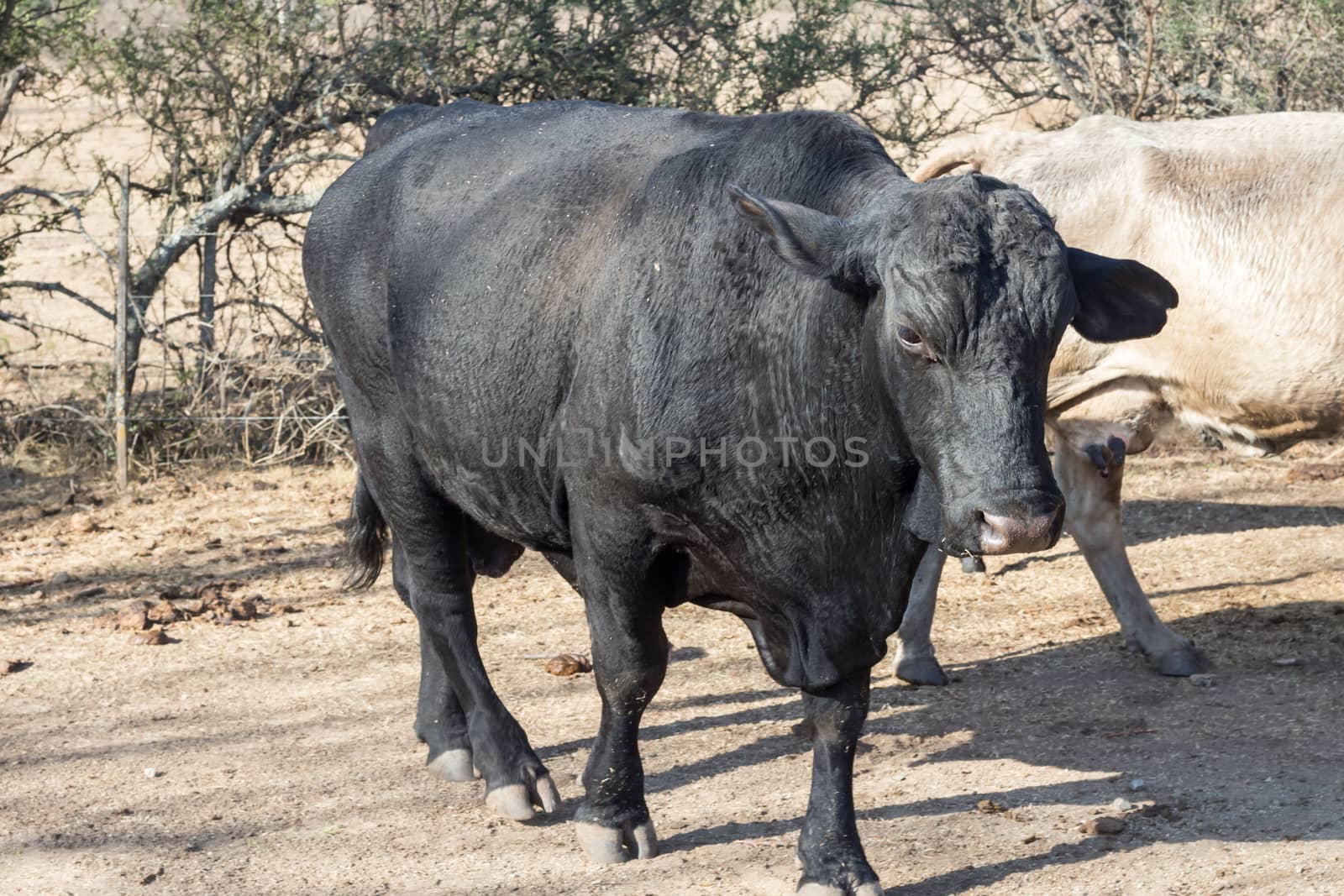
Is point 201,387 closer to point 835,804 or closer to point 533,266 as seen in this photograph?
point 533,266

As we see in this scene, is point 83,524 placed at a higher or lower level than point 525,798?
higher

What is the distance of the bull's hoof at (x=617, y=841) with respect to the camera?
4.00 metres

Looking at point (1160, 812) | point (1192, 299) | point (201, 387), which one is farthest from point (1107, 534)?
point (201, 387)

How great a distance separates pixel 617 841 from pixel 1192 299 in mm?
2764

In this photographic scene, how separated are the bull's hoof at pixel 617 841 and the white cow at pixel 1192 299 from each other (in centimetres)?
167

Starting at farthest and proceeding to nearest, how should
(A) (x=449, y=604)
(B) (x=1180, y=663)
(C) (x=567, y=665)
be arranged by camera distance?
(C) (x=567, y=665), (B) (x=1180, y=663), (A) (x=449, y=604)

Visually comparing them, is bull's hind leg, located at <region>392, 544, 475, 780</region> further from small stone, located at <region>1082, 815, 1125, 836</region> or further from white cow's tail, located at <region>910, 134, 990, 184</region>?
white cow's tail, located at <region>910, 134, 990, 184</region>

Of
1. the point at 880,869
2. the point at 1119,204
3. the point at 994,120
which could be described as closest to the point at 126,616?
the point at 880,869

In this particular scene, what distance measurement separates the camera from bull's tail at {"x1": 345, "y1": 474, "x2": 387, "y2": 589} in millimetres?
5348

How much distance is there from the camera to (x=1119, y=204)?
17.7 ft

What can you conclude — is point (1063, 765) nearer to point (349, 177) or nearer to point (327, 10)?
point (349, 177)

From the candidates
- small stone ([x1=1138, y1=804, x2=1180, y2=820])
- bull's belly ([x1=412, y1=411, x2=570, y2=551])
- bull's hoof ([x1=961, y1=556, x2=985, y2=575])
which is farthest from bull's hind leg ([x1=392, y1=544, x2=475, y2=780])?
bull's hoof ([x1=961, y1=556, x2=985, y2=575])

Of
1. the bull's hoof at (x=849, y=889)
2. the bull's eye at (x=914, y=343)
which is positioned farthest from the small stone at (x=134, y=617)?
the bull's eye at (x=914, y=343)

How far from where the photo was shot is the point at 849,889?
3.68 metres
